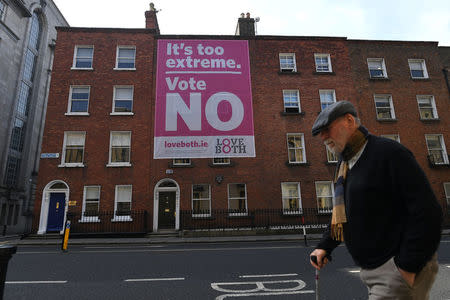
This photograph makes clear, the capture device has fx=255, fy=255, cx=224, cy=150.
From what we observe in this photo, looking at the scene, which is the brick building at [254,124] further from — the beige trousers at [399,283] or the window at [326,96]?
the beige trousers at [399,283]

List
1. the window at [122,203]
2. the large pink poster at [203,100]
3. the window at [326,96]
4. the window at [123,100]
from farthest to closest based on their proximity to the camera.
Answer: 1. the window at [326,96]
2. the window at [123,100]
3. the window at [122,203]
4. the large pink poster at [203,100]

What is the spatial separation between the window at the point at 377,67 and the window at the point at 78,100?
2073 cm

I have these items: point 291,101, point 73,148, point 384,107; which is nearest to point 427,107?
point 384,107

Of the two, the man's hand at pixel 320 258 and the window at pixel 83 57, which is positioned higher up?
the window at pixel 83 57

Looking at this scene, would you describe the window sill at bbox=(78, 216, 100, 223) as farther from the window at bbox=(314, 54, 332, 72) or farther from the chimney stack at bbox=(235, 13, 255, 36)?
the window at bbox=(314, 54, 332, 72)

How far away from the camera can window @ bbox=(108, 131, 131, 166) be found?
16391 mm

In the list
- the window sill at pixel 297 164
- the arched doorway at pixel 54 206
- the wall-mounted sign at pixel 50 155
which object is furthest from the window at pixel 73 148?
the window sill at pixel 297 164

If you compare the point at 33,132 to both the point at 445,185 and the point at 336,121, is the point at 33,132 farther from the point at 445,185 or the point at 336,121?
the point at 445,185

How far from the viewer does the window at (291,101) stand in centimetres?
1823

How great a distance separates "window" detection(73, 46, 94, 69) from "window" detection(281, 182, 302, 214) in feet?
51.8

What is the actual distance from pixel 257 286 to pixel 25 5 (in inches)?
1266

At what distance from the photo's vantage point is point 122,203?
15773 millimetres

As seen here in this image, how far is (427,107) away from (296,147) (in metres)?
10.6

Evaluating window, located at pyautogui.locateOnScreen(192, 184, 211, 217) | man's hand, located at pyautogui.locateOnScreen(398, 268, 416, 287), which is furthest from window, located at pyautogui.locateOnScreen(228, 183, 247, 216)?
man's hand, located at pyautogui.locateOnScreen(398, 268, 416, 287)
